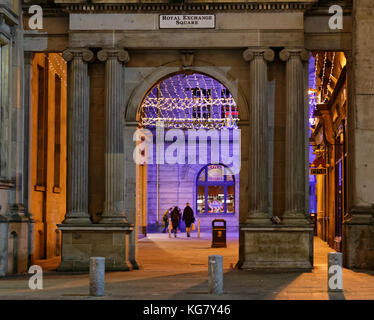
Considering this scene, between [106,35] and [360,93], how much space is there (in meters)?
7.59

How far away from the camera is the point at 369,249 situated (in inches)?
822

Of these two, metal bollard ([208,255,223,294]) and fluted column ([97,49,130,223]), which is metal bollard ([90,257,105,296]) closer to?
metal bollard ([208,255,223,294])

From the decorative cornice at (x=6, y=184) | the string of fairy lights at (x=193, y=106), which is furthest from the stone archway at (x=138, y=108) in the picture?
the string of fairy lights at (x=193, y=106)

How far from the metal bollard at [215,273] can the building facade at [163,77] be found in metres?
5.80

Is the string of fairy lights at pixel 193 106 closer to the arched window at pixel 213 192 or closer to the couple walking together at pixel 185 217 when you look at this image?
the arched window at pixel 213 192

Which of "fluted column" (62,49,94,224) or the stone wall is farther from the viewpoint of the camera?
"fluted column" (62,49,94,224)

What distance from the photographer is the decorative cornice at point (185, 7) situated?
21.4 metres

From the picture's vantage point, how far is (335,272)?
1556 centimetres

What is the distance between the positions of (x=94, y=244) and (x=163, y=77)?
538 centimetres

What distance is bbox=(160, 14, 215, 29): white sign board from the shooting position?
71.1 feet

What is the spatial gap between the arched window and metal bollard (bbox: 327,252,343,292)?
35.2 metres

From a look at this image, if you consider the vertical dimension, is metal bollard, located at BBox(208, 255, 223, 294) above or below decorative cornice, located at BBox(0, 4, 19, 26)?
below

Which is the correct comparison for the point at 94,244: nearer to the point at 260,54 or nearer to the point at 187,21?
the point at 187,21

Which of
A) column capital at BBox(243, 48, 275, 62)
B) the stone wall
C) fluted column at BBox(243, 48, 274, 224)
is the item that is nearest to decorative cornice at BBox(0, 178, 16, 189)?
fluted column at BBox(243, 48, 274, 224)
